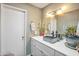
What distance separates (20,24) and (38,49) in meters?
0.46

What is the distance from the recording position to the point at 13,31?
4.30ft

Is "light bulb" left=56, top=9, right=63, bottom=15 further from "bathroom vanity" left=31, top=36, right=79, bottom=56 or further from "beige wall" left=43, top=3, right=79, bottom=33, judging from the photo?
"bathroom vanity" left=31, top=36, right=79, bottom=56

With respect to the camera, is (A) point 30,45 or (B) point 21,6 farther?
(A) point 30,45

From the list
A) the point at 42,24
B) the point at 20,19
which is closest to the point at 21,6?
the point at 20,19

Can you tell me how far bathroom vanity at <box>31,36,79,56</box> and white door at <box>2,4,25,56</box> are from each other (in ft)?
0.56

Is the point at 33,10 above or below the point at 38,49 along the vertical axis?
above

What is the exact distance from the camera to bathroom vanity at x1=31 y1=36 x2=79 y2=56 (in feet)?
3.83

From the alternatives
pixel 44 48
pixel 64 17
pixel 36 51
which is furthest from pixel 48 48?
pixel 64 17

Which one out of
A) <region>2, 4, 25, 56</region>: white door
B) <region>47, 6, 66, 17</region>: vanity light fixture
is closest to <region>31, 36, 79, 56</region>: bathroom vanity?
<region>2, 4, 25, 56</region>: white door

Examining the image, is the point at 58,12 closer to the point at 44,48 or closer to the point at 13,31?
the point at 44,48

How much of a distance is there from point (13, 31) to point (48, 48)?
1.78 feet

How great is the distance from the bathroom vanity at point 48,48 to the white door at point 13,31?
17cm

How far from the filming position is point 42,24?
4.53 ft

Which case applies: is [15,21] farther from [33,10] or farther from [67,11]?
[67,11]
